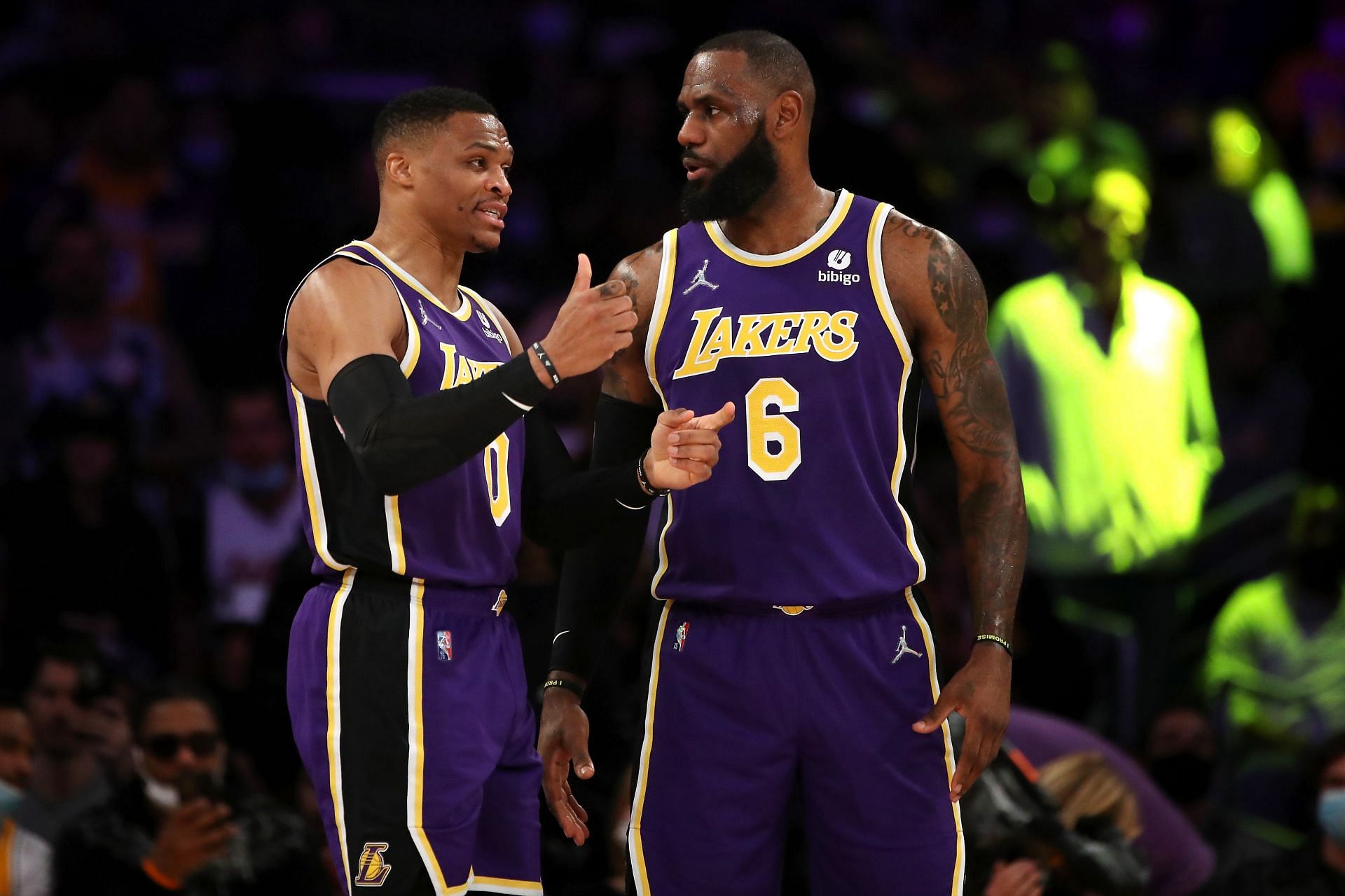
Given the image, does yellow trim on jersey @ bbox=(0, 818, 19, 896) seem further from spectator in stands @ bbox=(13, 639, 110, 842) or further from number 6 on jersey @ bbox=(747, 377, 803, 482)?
number 6 on jersey @ bbox=(747, 377, 803, 482)

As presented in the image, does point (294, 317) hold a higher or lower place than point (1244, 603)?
higher

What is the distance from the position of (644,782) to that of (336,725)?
2.60 feet

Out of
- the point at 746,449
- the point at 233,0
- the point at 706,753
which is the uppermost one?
the point at 233,0

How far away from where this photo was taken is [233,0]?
1163 centimetres

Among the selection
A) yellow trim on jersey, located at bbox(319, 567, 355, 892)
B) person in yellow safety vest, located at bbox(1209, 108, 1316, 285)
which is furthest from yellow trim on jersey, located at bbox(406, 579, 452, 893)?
person in yellow safety vest, located at bbox(1209, 108, 1316, 285)

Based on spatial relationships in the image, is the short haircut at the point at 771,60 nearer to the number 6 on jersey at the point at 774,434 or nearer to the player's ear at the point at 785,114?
the player's ear at the point at 785,114

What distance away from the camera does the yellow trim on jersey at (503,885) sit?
163 inches

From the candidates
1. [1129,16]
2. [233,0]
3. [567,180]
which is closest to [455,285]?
[567,180]

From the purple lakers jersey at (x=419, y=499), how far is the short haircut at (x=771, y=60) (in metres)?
0.98

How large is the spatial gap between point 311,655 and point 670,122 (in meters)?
7.16

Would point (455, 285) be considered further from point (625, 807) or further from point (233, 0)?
point (233, 0)

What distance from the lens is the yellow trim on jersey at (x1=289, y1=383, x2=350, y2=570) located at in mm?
4156

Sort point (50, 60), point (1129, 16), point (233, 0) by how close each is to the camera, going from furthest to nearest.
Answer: point (1129, 16), point (233, 0), point (50, 60)

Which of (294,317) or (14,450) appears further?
(14,450)
